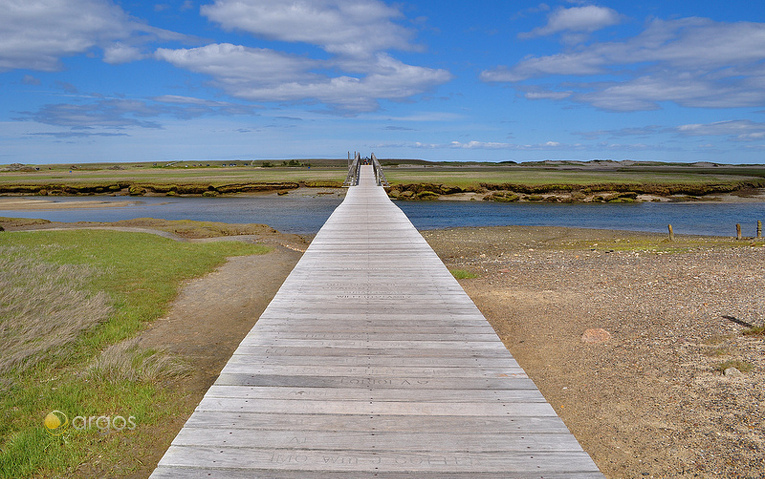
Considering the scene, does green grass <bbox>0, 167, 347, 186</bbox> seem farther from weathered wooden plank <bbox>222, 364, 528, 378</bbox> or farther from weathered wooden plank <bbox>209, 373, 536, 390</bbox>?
weathered wooden plank <bbox>209, 373, 536, 390</bbox>

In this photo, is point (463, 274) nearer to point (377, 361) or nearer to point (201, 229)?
point (377, 361)

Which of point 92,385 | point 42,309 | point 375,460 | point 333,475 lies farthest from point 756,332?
point 42,309

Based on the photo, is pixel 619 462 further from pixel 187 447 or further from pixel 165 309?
pixel 165 309

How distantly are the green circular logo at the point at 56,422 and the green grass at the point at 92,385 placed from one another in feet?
0.21

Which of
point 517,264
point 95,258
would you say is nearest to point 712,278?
point 517,264

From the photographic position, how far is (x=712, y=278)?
12062 millimetres

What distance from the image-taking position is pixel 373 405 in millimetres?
4047

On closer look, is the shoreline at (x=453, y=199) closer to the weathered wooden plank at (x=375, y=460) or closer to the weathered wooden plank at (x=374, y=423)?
the weathered wooden plank at (x=374, y=423)

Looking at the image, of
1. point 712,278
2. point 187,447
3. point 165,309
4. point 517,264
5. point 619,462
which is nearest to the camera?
point 187,447

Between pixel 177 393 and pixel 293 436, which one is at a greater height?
pixel 293 436

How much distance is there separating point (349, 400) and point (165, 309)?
23.7 feet

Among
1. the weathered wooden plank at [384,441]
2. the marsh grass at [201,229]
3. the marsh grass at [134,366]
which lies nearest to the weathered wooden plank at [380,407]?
the weathered wooden plank at [384,441]

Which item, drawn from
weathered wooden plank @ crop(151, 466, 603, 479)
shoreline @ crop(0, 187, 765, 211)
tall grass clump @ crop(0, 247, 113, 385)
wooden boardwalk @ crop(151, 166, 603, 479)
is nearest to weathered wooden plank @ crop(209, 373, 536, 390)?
wooden boardwalk @ crop(151, 166, 603, 479)

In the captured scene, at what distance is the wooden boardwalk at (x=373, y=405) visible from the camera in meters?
3.29
